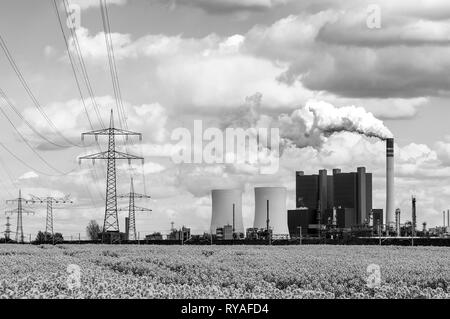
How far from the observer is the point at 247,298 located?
16.8m

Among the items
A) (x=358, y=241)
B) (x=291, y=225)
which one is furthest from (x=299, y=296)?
(x=291, y=225)

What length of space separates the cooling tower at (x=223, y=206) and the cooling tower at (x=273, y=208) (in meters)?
4.72

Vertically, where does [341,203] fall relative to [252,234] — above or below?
above

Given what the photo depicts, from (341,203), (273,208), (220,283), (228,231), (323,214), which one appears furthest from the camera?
(341,203)

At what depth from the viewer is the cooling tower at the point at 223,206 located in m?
144

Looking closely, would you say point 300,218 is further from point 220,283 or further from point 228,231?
point 220,283

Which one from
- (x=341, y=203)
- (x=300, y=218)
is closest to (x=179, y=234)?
(x=300, y=218)

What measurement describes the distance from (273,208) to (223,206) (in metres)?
10.2

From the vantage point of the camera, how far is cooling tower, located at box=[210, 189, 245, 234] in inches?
5650

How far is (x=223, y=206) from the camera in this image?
146 meters

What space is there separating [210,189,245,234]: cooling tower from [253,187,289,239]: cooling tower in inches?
186

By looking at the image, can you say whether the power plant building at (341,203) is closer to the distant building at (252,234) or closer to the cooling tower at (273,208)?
the distant building at (252,234)
